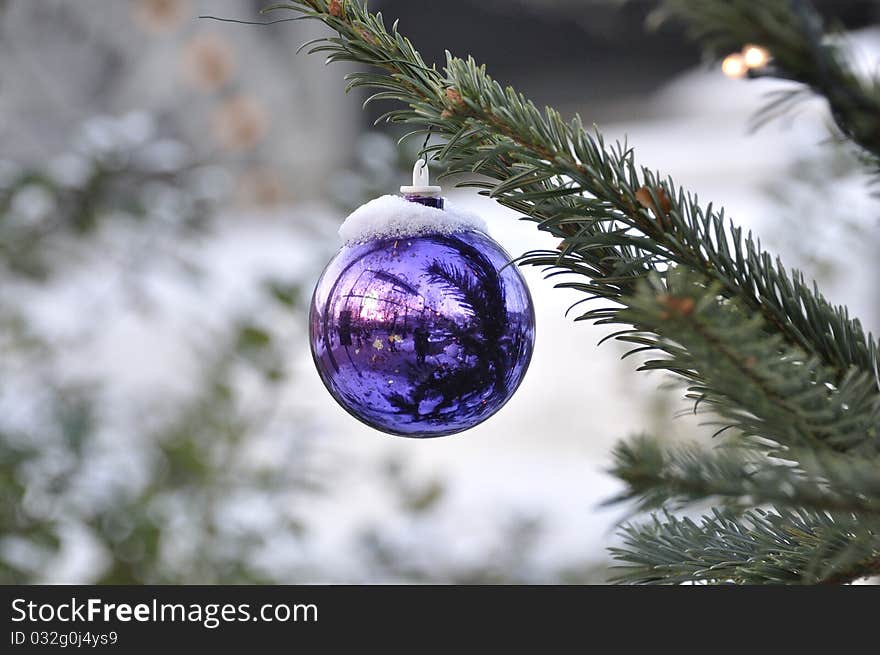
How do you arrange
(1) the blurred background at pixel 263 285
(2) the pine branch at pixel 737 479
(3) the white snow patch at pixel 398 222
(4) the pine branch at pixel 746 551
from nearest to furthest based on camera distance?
(2) the pine branch at pixel 737 479 < (4) the pine branch at pixel 746 551 < (3) the white snow patch at pixel 398 222 < (1) the blurred background at pixel 263 285

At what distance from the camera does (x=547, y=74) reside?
2.10 m

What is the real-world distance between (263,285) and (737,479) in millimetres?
905

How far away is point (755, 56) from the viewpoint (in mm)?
251

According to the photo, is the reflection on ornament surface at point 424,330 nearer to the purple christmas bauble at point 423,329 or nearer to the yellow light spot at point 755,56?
the purple christmas bauble at point 423,329

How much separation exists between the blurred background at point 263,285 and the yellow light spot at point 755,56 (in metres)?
0.05

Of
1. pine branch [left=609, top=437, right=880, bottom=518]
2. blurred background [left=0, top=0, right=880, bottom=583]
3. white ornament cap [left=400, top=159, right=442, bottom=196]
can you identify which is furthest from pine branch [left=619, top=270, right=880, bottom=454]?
white ornament cap [left=400, top=159, right=442, bottom=196]

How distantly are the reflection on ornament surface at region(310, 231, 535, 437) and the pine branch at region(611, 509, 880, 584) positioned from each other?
96mm

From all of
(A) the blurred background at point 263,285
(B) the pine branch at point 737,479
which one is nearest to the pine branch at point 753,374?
(B) the pine branch at point 737,479

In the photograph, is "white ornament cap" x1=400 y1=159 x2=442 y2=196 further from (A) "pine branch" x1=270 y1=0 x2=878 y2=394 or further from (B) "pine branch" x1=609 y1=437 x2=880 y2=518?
(B) "pine branch" x1=609 y1=437 x2=880 y2=518

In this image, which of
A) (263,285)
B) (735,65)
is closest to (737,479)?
(735,65)

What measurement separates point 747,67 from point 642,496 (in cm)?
13

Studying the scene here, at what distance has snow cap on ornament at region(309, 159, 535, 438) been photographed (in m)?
0.39

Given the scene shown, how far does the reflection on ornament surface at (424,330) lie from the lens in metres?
0.39

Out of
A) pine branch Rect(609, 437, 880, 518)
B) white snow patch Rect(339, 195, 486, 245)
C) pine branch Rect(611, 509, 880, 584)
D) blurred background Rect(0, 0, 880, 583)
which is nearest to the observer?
pine branch Rect(609, 437, 880, 518)
